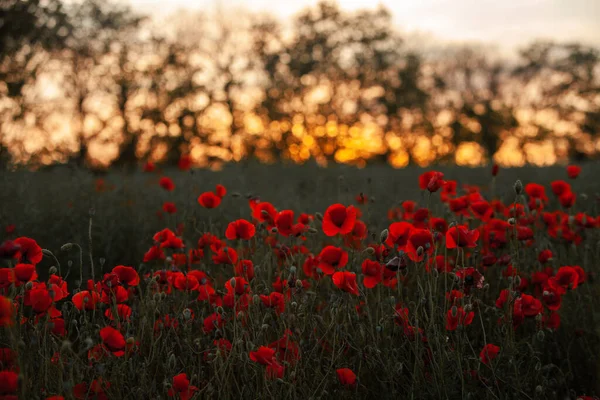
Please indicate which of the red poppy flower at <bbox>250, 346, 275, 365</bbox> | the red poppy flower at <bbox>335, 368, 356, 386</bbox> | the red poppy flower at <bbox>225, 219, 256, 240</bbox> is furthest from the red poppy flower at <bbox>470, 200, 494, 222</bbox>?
the red poppy flower at <bbox>250, 346, 275, 365</bbox>

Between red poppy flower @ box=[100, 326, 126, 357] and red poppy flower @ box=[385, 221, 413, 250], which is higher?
red poppy flower @ box=[385, 221, 413, 250]

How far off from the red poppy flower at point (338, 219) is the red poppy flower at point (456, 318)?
50 cm

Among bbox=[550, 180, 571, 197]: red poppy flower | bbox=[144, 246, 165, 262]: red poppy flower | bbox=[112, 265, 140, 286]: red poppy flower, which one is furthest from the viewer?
bbox=[550, 180, 571, 197]: red poppy flower

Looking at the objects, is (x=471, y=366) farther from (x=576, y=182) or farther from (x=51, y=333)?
→ (x=576, y=182)

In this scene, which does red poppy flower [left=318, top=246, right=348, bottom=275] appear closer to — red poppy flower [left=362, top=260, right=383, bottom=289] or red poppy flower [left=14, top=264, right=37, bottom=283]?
red poppy flower [left=362, top=260, right=383, bottom=289]

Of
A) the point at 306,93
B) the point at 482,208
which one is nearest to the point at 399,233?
the point at 482,208

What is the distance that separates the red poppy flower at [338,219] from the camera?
2305mm

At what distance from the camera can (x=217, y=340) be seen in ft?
7.27

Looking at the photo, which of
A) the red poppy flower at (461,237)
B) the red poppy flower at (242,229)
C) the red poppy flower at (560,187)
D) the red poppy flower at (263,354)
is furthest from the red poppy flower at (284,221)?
the red poppy flower at (560,187)

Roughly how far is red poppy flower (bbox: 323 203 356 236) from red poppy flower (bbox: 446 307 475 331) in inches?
19.7

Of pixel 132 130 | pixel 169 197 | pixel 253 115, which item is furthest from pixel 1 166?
pixel 253 115

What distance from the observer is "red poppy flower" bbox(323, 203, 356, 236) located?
7.56ft

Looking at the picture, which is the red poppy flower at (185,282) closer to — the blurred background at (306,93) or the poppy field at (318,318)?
the poppy field at (318,318)

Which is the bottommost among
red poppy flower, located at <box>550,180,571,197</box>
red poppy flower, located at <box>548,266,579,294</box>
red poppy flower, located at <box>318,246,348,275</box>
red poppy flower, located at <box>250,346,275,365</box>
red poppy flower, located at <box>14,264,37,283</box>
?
red poppy flower, located at <box>250,346,275,365</box>
